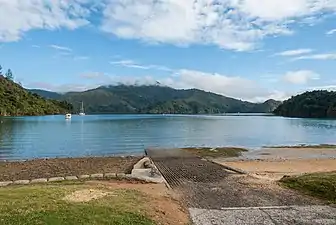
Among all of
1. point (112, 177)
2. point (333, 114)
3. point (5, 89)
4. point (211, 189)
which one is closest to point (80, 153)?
point (112, 177)

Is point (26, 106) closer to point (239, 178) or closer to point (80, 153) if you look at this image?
point (80, 153)

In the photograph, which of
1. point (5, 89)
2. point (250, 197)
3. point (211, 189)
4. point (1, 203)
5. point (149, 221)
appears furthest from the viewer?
point (5, 89)

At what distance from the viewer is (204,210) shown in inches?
445

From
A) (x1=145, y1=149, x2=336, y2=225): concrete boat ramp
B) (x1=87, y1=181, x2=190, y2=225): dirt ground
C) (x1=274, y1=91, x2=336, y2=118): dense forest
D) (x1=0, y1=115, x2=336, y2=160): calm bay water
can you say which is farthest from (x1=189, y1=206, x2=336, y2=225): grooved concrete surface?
(x1=274, y1=91, x2=336, y2=118): dense forest

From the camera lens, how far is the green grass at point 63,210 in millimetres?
8797

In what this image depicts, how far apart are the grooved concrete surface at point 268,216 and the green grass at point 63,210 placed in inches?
72.4

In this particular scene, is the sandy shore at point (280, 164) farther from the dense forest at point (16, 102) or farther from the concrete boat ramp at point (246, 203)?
the dense forest at point (16, 102)

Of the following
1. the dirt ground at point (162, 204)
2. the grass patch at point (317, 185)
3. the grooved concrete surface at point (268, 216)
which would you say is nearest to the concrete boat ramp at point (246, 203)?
the grooved concrete surface at point (268, 216)

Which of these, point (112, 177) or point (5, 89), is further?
point (5, 89)

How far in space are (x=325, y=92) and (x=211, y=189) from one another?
194 meters

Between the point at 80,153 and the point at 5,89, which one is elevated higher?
the point at 5,89

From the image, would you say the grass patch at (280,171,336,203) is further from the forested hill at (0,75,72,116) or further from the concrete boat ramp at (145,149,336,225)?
the forested hill at (0,75,72,116)

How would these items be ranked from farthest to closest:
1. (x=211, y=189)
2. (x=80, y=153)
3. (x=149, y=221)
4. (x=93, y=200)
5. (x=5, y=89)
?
(x=5, y=89) → (x=80, y=153) → (x=211, y=189) → (x=93, y=200) → (x=149, y=221)

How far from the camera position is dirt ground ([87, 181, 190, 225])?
32.5ft
